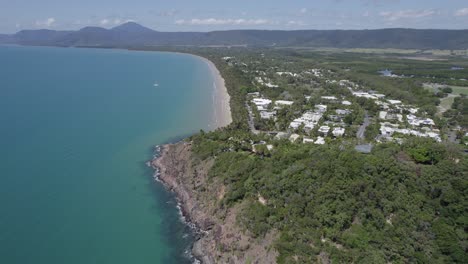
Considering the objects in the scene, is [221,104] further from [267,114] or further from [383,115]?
[383,115]

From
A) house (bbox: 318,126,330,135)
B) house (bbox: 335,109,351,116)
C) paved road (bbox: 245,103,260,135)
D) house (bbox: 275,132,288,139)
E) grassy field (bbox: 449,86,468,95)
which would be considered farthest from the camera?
grassy field (bbox: 449,86,468,95)

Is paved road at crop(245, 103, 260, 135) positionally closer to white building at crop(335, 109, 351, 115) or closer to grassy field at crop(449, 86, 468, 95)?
white building at crop(335, 109, 351, 115)

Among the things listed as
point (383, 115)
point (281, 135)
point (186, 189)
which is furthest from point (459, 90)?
point (186, 189)

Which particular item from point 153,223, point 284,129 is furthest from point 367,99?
point 153,223

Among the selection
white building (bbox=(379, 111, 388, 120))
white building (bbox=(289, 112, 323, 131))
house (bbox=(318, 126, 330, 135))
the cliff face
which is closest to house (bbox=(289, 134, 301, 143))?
white building (bbox=(289, 112, 323, 131))

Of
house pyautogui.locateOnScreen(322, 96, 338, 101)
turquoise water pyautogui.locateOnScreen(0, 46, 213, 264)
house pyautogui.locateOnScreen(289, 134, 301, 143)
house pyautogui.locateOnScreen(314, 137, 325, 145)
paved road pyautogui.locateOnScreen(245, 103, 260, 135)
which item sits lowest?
turquoise water pyautogui.locateOnScreen(0, 46, 213, 264)

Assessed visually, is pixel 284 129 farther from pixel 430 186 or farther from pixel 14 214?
pixel 14 214

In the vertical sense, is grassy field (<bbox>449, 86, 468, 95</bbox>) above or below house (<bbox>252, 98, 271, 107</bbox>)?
below
